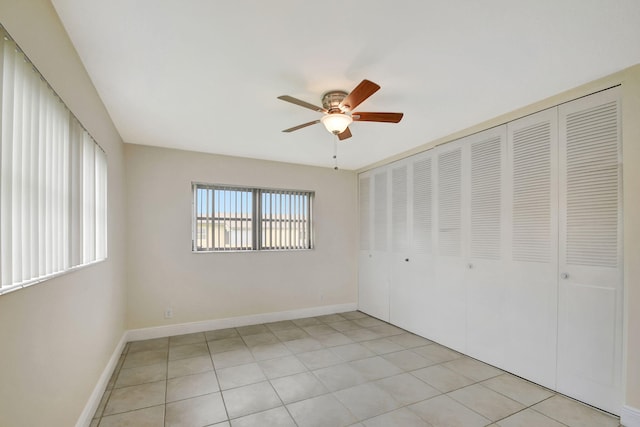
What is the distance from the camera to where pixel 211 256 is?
13.8 feet

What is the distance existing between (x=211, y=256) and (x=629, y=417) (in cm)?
434

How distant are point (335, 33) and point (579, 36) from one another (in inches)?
56.8

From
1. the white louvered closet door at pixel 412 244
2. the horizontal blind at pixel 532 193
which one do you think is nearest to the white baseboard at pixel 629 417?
the horizontal blind at pixel 532 193

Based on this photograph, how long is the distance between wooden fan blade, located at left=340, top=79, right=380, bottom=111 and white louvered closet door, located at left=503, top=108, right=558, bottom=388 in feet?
5.89

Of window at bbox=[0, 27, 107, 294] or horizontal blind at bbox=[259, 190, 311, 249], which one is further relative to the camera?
horizontal blind at bbox=[259, 190, 311, 249]

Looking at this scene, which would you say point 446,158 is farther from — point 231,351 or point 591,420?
point 231,351

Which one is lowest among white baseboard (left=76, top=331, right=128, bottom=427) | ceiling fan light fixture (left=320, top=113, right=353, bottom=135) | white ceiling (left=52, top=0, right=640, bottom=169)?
white baseboard (left=76, top=331, right=128, bottom=427)

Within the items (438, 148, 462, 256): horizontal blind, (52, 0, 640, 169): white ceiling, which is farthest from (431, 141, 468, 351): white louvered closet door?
(52, 0, 640, 169): white ceiling

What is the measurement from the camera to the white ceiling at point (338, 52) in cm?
156

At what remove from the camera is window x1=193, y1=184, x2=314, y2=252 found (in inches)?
167

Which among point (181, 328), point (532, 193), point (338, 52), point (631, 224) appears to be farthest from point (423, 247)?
point (181, 328)

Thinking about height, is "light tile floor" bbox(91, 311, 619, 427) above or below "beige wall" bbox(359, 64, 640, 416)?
below

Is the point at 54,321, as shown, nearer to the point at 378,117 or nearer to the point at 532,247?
the point at 378,117

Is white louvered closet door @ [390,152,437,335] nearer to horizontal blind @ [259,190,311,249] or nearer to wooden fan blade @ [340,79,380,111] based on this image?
horizontal blind @ [259,190,311,249]
